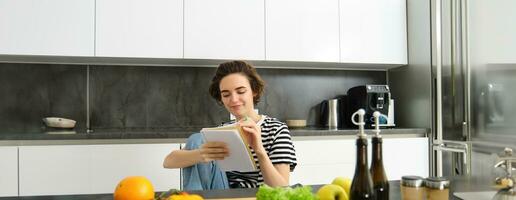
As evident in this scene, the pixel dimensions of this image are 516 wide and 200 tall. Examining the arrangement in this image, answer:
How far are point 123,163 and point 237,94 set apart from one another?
3.41 ft

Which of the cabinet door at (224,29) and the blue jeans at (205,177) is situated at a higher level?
the cabinet door at (224,29)

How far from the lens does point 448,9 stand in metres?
2.57

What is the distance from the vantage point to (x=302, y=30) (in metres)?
2.85

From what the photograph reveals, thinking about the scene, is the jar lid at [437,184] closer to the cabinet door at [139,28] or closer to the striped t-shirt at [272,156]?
the striped t-shirt at [272,156]

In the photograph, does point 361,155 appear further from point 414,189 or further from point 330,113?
point 330,113

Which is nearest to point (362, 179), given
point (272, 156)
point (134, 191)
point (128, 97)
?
point (134, 191)

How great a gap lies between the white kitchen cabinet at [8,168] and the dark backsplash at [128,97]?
630 millimetres

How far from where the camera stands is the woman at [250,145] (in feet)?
4.43

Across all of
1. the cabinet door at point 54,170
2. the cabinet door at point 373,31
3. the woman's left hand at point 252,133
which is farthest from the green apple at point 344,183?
the cabinet door at point 373,31

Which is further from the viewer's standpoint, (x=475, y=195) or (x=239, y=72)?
(x=239, y=72)

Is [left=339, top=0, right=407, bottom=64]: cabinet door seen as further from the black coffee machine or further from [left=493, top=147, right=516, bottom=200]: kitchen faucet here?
[left=493, top=147, right=516, bottom=200]: kitchen faucet

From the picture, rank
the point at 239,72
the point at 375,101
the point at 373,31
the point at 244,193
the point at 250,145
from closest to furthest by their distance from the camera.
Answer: the point at 244,193 < the point at 250,145 < the point at 239,72 < the point at 375,101 < the point at 373,31

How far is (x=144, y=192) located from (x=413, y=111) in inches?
98.0

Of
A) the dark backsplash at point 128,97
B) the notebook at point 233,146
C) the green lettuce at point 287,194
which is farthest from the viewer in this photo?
the dark backsplash at point 128,97
